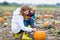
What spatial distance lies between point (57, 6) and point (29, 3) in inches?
17.0

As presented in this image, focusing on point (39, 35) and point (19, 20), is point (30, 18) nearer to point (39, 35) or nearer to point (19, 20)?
point (19, 20)

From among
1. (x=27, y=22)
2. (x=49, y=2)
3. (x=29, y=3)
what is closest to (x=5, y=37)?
(x=27, y=22)

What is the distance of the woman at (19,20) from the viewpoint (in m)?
2.69

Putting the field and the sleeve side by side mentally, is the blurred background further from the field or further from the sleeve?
Answer: the sleeve

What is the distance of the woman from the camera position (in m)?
2.69

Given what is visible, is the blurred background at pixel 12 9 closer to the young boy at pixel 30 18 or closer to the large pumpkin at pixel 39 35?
the young boy at pixel 30 18

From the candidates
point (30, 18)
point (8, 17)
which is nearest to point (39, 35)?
point (30, 18)

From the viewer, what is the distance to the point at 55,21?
2.82m

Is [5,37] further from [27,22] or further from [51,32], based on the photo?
[51,32]

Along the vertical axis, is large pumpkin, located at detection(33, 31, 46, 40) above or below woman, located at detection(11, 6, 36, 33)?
below

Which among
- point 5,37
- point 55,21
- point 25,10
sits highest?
point 25,10

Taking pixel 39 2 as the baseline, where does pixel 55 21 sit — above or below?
below

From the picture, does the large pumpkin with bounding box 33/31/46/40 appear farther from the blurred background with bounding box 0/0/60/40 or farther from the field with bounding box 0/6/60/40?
the blurred background with bounding box 0/0/60/40

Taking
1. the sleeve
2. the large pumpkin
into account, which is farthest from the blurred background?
the large pumpkin
